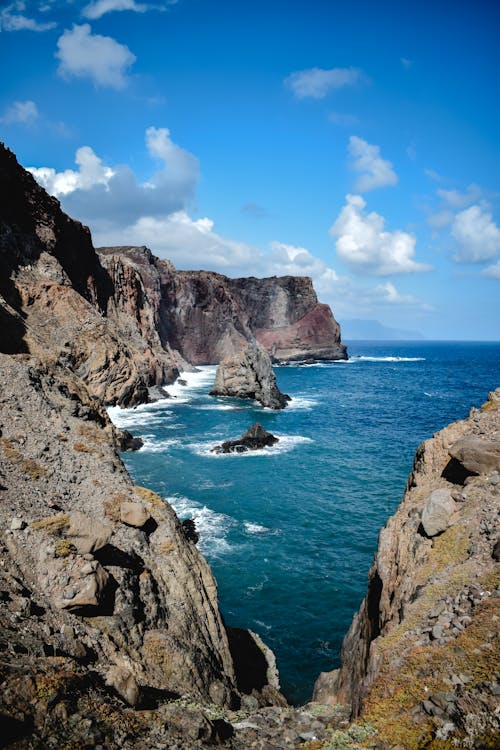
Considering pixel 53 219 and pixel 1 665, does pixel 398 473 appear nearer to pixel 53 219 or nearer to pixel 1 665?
pixel 1 665

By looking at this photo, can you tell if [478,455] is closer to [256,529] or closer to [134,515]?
[134,515]

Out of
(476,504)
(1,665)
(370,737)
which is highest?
(476,504)

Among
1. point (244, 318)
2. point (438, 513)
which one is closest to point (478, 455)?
point (438, 513)

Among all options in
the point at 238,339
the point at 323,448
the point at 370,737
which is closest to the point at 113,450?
the point at 370,737

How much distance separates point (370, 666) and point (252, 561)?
1828 cm

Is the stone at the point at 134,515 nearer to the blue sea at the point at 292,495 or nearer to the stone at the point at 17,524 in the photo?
the stone at the point at 17,524

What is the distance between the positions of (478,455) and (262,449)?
3971cm

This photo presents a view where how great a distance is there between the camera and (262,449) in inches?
2103

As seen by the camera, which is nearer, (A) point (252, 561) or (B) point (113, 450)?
(B) point (113, 450)

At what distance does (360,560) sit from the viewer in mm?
29016

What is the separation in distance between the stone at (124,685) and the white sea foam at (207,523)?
830 inches

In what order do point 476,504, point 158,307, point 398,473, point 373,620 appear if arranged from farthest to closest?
point 158,307 < point 398,473 < point 373,620 < point 476,504

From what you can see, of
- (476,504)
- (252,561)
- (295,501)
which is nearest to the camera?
(476,504)

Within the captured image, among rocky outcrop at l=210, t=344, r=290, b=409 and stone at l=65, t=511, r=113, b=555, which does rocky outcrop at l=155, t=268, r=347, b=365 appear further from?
stone at l=65, t=511, r=113, b=555
